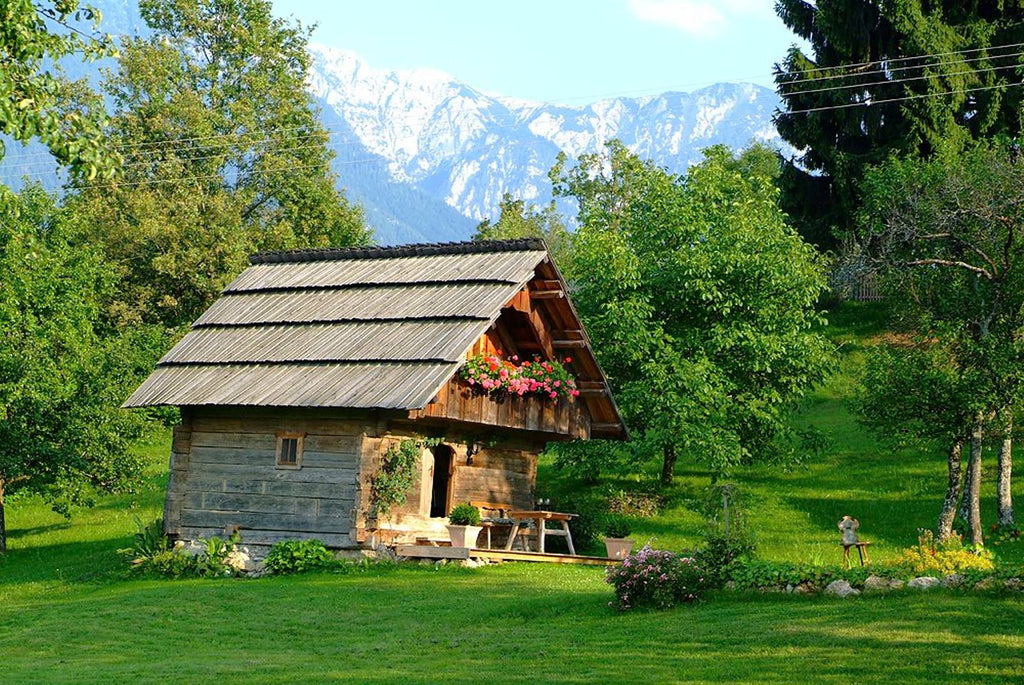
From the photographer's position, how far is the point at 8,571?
30.2m

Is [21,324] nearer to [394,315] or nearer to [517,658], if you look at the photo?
[394,315]

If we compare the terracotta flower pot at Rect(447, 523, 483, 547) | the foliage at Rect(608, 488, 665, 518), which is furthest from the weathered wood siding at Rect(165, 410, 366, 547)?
the foliage at Rect(608, 488, 665, 518)

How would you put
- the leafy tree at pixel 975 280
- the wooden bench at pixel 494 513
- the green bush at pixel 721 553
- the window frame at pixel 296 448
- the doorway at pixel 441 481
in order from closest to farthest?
the green bush at pixel 721 553
the window frame at pixel 296 448
the wooden bench at pixel 494 513
the doorway at pixel 441 481
the leafy tree at pixel 975 280

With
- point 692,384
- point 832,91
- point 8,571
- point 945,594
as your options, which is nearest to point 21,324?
point 8,571

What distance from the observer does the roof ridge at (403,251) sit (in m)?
27.8

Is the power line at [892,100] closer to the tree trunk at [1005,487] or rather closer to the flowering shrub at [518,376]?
the tree trunk at [1005,487]

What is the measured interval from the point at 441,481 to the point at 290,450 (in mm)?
4190

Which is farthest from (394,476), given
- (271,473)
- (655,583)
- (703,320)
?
(703,320)

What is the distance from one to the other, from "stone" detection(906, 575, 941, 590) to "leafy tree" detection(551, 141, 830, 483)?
50.7 ft

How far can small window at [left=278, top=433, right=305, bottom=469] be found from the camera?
26.1 m

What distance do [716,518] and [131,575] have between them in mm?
12852

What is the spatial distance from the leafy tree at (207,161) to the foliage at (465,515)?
26.7m

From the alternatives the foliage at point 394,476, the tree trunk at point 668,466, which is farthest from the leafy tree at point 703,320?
the foliage at point 394,476

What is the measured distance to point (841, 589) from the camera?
55.0 feet
